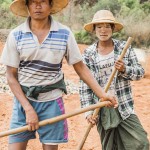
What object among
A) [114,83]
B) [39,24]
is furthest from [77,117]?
[39,24]

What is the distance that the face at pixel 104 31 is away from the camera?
12.2 feet

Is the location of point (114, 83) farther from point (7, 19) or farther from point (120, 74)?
point (7, 19)

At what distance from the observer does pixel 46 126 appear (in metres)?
3.09

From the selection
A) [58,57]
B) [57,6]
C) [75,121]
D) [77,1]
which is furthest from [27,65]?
[77,1]

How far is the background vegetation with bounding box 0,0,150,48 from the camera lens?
13.8 m

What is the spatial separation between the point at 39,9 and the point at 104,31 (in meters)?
0.92

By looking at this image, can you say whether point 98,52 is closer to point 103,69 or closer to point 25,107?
point 103,69

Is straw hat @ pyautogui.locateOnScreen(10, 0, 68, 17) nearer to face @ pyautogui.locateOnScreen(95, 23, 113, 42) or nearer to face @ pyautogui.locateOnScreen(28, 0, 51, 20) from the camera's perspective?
face @ pyautogui.locateOnScreen(28, 0, 51, 20)

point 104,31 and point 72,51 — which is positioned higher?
point 104,31

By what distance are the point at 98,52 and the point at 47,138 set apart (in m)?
0.97

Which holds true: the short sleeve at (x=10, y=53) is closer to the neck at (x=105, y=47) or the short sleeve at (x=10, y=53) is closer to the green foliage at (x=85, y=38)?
the neck at (x=105, y=47)

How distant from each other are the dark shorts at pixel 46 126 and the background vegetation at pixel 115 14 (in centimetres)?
1064

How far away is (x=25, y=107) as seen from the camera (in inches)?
117

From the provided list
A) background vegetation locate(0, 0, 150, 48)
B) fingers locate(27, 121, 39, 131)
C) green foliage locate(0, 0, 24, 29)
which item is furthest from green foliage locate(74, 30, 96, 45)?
fingers locate(27, 121, 39, 131)
